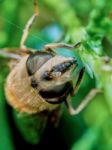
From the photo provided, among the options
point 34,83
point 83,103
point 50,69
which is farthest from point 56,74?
point 83,103

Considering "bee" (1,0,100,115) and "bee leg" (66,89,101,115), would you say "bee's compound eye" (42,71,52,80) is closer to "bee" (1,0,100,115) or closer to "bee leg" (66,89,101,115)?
"bee" (1,0,100,115)

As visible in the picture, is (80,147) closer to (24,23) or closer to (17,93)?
(17,93)

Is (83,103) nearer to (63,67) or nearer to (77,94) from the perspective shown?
(77,94)

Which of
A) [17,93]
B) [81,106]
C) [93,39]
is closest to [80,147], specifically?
[81,106]

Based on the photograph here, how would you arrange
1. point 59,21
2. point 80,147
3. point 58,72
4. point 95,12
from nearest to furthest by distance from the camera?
point 58,72
point 95,12
point 80,147
point 59,21

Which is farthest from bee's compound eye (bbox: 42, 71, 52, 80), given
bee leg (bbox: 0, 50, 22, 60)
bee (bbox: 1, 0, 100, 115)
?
bee leg (bbox: 0, 50, 22, 60)
